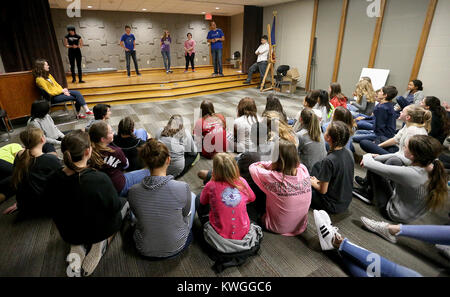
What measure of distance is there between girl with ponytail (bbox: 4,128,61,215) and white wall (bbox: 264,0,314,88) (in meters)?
7.63

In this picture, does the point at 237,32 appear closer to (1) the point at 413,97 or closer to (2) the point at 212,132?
(1) the point at 413,97

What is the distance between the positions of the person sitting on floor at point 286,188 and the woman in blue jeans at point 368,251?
0.57 ft

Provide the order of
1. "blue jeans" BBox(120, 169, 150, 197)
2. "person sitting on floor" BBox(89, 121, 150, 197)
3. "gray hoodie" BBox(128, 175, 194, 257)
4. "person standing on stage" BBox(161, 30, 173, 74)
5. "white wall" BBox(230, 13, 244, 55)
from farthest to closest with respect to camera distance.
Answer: "white wall" BBox(230, 13, 244, 55) → "person standing on stage" BBox(161, 30, 173, 74) → "blue jeans" BBox(120, 169, 150, 197) → "person sitting on floor" BBox(89, 121, 150, 197) → "gray hoodie" BBox(128, 175, 194, 257)

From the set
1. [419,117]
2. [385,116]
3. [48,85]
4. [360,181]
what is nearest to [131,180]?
[360,181]

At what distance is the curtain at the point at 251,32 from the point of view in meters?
8.74

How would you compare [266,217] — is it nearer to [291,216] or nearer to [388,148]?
[291,216]

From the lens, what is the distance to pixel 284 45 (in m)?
8.42

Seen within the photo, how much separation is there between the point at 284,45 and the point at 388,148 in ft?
21.9

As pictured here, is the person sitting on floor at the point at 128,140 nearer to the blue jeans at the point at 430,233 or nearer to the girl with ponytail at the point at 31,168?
the girl with ponytail at the point at 31,168

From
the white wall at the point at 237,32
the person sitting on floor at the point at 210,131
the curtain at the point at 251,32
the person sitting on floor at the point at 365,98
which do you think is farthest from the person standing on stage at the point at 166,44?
the person sitting on floor at the point at 365,98

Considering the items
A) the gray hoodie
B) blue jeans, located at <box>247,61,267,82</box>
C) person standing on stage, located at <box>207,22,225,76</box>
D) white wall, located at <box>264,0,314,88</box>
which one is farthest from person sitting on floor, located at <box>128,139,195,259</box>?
white wall, located at <box>264,0,314,88</box>

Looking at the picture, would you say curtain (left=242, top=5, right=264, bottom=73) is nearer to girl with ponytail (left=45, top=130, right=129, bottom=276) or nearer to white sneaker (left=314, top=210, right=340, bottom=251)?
white sneaker (left=314, top=210, right=340, bottom=251)

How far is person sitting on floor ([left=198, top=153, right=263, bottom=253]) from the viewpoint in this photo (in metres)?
1.51

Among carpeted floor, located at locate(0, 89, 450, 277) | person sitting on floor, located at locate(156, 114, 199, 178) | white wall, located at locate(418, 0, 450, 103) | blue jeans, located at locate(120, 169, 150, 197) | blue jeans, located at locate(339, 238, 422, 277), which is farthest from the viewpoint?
white wall, located at locate(418, 0, 450, 103)
